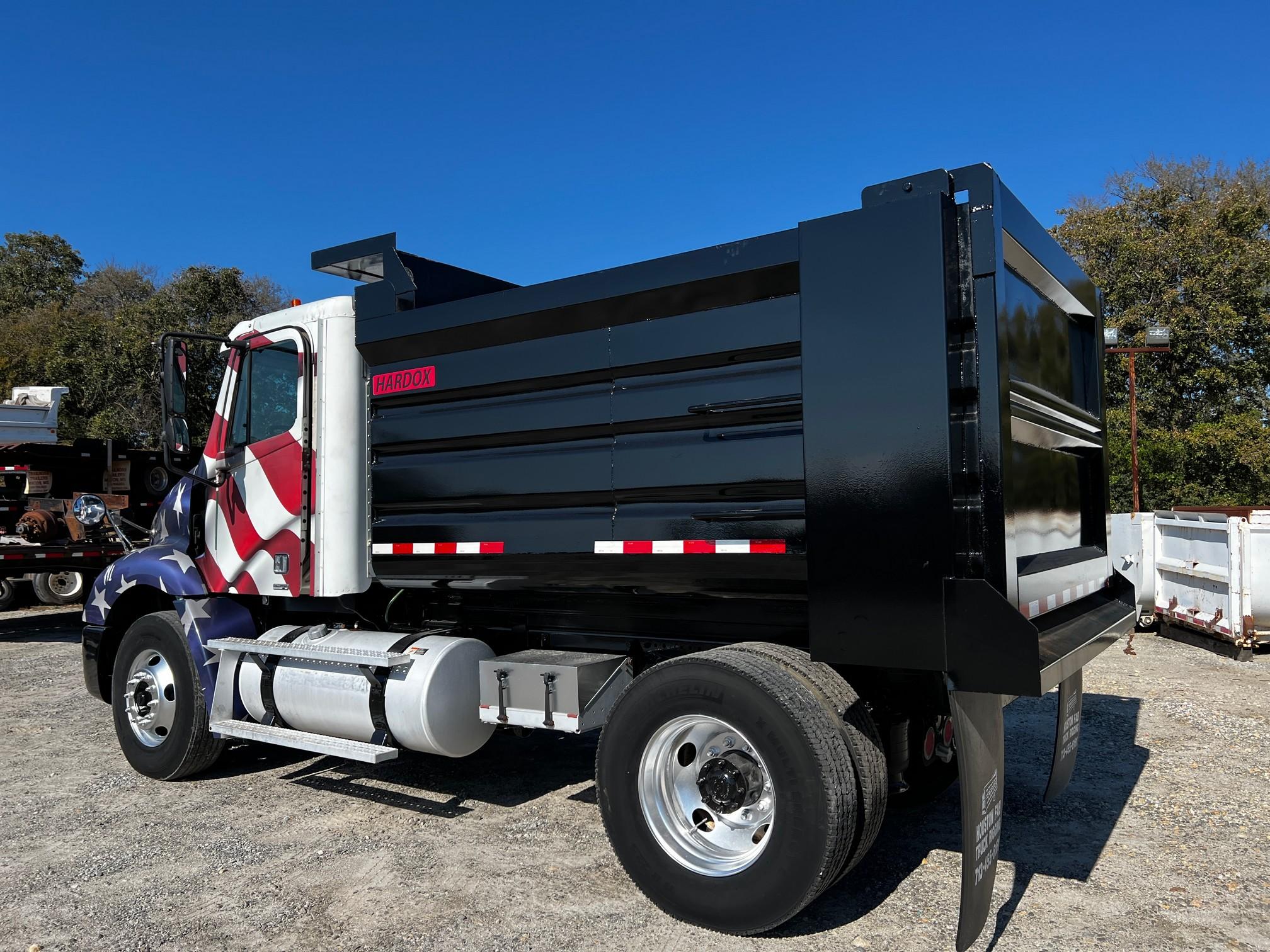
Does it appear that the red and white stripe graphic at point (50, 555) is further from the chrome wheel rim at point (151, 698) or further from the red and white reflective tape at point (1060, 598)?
the red and white reflective tape at point (1060, 598)

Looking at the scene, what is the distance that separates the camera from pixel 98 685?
21.8 feet

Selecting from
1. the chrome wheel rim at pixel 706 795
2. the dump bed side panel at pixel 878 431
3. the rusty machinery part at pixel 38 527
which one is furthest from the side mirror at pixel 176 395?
the rusty machinery part at pixel 38 527

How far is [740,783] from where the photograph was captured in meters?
3.76

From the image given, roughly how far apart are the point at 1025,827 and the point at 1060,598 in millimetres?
1465

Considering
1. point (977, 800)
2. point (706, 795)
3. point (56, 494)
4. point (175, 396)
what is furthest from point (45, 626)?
point (977, 800)

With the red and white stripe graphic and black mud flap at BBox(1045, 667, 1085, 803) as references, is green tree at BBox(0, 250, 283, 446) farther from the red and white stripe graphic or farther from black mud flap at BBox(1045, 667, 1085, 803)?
black mud flap at BBox(1045, 667, 1085, 803)

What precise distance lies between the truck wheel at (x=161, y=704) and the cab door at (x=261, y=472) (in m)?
0.50

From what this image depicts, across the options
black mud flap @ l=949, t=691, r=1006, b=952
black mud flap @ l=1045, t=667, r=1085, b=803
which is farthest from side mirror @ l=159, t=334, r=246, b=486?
black mud flap @ l=1045, t=667, r=1085, b=803

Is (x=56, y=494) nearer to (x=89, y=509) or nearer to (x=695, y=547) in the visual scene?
(x=89, y=509)

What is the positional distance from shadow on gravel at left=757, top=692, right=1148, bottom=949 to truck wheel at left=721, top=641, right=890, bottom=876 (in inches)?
18.9

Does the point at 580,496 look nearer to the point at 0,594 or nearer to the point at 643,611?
the point at 643,611

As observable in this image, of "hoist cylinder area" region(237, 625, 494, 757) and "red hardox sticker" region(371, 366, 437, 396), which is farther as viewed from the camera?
"red hardox sticker" region(371, 366, 437, 396)

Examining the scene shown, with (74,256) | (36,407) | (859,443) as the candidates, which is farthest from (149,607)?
(74,256)

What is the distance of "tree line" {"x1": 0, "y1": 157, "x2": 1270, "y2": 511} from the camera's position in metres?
22.5
